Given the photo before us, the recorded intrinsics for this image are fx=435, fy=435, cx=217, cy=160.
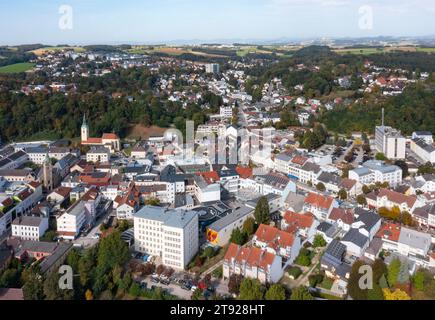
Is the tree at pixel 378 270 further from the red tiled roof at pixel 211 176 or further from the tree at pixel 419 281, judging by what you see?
the red tiled roof at pixel 211 176

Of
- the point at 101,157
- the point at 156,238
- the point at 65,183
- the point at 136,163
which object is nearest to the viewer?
the point at 156,238

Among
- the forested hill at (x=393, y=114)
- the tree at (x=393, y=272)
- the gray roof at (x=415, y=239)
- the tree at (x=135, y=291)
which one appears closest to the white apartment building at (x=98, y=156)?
the tree at (x=135, y=291)

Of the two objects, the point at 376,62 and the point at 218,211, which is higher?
the point at 376,62

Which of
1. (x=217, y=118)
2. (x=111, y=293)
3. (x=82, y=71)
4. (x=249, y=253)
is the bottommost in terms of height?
(x=111, y=293)

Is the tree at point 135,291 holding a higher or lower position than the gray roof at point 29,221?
lower

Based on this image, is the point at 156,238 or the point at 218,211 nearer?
the point at 156,238

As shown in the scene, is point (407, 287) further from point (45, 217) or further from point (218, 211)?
point (45, 217)

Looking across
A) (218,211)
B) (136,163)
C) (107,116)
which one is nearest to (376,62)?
(107,116)
